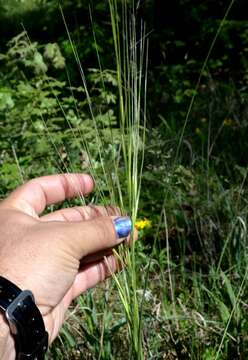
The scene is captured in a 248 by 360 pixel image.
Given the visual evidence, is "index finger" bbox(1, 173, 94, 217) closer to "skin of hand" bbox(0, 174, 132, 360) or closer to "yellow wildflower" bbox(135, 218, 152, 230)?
"skin of hand" bbox(0, 174, 132, 360)

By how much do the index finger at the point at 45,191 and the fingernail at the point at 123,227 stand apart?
230 millimetres

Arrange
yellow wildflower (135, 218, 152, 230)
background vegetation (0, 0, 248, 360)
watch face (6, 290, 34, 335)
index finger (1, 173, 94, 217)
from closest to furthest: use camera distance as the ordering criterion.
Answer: watch face (6, 290, 34, 335) → index finger (1, 173, 94, 217) → background vegetation (0, 0, 248, 360) → yellow wildflower (135, 218, 152, 230)

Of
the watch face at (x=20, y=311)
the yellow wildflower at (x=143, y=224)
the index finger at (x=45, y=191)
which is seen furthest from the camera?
the yellow wildflower at (x=143, y=224)

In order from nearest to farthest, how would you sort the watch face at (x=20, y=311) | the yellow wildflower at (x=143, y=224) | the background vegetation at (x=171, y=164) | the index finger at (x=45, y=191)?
the watch face at (x=20, y=311), the index finger at (x=45, y=191), the background vegetation at (x=171, y=164), the yellow wildflower at (x=143, y=224)

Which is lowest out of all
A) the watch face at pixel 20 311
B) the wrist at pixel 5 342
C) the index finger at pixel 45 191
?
the wrist at pixel 5 342

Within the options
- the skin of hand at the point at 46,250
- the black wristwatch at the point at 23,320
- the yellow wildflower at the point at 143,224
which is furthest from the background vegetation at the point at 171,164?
the black wristwatch at the point at 23,320

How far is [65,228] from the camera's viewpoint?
4.43 feet

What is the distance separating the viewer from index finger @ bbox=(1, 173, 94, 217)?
155 cm

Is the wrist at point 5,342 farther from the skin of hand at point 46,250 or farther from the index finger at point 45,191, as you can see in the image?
the index finger at point 45,191

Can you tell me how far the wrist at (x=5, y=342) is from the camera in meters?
1.28

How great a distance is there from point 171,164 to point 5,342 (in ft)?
4.98

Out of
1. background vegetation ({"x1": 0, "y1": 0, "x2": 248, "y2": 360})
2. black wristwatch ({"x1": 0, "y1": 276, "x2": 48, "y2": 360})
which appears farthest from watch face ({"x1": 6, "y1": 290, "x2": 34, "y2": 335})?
background vegetation ({"x1": 0, "y1": 0, "x2": 248, "y2": 360})

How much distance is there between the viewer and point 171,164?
2670 millimetres

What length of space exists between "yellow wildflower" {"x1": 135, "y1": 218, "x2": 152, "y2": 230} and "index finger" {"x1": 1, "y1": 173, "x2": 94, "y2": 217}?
0.79 m
